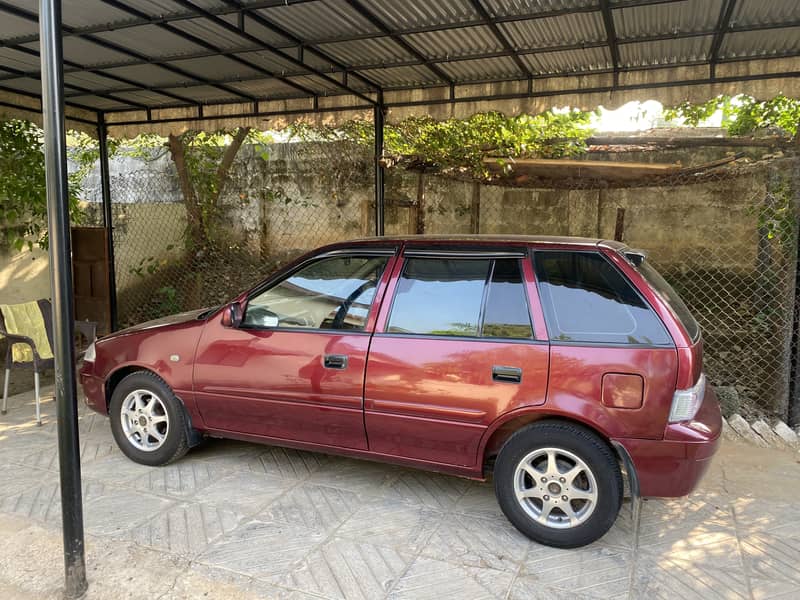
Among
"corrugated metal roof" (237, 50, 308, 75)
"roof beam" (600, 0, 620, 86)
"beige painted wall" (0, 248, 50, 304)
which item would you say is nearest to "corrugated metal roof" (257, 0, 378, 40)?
"corrugated metal roof" (237, 50, 308, 75)

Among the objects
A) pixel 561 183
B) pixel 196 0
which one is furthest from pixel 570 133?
pixel 196 0

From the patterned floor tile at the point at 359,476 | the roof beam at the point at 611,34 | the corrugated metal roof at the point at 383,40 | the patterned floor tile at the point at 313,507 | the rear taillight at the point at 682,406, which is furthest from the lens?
the corrugated metal roof at the point at 383,40

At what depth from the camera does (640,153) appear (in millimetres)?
8531

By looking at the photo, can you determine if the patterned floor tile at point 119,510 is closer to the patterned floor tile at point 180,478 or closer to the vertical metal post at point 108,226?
the patterned floor tile at point 180,478

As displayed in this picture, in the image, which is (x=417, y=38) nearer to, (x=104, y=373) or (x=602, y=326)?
(x=602, y=326)

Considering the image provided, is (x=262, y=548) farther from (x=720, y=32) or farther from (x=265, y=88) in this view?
(x=265, y=88)

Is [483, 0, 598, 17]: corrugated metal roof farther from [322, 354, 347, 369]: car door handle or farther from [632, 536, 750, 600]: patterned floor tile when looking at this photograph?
[632, 536, 750, 600]: patterned floor tile

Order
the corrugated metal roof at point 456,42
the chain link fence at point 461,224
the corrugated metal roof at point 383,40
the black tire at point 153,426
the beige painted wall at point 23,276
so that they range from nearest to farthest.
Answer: the black tire at point 153,426
the corrugated metal roof at point 383,40
the corrugated metal roof at point 456,42
the chain link fence at point 461,224
the beige painted wall at point 23,276

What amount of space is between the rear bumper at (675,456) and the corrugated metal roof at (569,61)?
131 inches

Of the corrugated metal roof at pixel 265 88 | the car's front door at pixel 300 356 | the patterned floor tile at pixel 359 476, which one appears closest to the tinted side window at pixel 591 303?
the car's front door at pixel 300 356

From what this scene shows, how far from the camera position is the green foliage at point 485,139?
7.35 m

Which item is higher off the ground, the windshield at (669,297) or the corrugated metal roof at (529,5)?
the corrugated metal roof at (529,5)

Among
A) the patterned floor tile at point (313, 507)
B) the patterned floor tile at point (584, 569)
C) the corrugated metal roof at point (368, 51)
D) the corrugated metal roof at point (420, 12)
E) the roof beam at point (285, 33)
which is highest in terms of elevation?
the corrugated metal roof at point (420, 12)

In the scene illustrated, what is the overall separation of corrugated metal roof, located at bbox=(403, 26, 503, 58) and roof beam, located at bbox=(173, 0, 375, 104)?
104 centimetres
